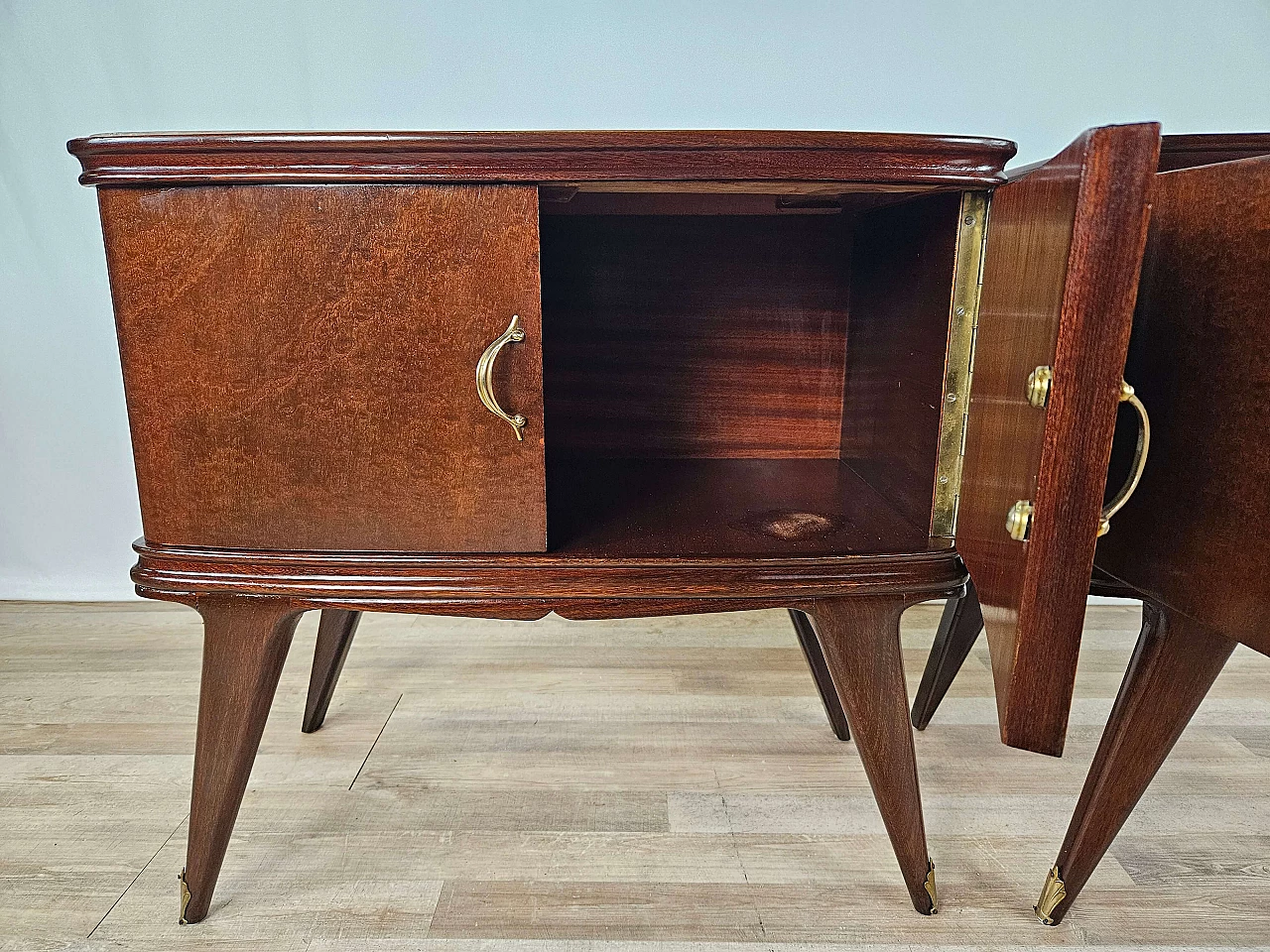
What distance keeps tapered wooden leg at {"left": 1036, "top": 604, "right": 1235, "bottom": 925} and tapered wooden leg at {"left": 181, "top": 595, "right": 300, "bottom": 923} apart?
72 centimetres

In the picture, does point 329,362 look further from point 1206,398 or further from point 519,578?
point 1206,398

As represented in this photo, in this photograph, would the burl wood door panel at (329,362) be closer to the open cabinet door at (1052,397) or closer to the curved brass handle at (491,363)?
the curved brass handle at (491,363)

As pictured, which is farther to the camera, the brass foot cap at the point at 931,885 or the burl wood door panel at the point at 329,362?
the brass foot cap at the point at 931,885

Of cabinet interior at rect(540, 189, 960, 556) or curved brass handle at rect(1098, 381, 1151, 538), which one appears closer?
curved brass handle at rect(1098, 381, 1151, 538)

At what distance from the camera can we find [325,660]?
108cm

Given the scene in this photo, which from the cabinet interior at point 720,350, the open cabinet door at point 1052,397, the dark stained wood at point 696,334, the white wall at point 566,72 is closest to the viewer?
the open cabinet door at point 1052,397

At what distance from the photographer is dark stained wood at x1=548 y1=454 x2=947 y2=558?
72 cm

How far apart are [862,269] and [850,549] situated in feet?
1.26

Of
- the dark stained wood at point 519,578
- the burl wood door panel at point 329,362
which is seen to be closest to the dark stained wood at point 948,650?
the dark stained wood at point 519,578

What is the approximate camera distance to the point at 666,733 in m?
1.12

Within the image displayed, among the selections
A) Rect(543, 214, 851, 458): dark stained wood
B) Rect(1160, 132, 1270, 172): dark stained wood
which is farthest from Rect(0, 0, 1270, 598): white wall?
Rect(1160, 132, 1270, 172): dark stained wood

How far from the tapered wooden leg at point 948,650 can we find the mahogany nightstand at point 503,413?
0.30m

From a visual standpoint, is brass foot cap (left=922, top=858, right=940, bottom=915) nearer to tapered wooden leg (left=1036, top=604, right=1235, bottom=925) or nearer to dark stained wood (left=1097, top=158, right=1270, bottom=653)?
tapered wooden leg (left=1036, top=604, right=1235, bottom=925)

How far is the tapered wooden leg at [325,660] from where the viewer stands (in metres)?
1.06
